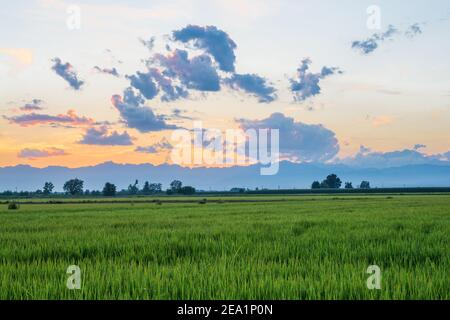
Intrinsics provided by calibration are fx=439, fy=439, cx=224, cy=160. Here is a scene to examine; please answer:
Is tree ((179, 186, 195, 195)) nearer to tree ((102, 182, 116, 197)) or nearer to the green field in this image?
tree ((102, 182, 116, 197))

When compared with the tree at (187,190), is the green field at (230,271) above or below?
above

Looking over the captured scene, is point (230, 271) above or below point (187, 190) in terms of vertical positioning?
above

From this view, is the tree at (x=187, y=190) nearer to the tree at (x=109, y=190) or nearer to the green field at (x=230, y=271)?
the tree at (x=109, y=190)

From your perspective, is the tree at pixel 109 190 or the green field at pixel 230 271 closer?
the green field at pixel 230 271

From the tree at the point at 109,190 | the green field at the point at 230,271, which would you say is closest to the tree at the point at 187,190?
the tree at the point at 109,190

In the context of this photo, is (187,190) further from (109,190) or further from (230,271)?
(230,271)

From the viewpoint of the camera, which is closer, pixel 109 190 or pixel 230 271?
pixel 230 271

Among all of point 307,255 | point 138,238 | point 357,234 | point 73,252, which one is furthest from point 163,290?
point 357,234

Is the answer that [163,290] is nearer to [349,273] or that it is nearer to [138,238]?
[349,273]

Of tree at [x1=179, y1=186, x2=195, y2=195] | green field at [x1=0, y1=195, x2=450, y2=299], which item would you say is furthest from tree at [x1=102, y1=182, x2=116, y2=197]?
green field at [x1=0, y1=195, x2=450, y2=299]

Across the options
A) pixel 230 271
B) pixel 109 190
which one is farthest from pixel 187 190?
pixel 230 271

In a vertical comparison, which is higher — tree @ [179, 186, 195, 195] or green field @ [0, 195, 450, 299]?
green field @ [0, 195, 450, 299]

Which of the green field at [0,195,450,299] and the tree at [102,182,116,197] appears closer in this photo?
the green field at [0,195,450,299]

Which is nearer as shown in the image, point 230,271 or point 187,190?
point 230,271
